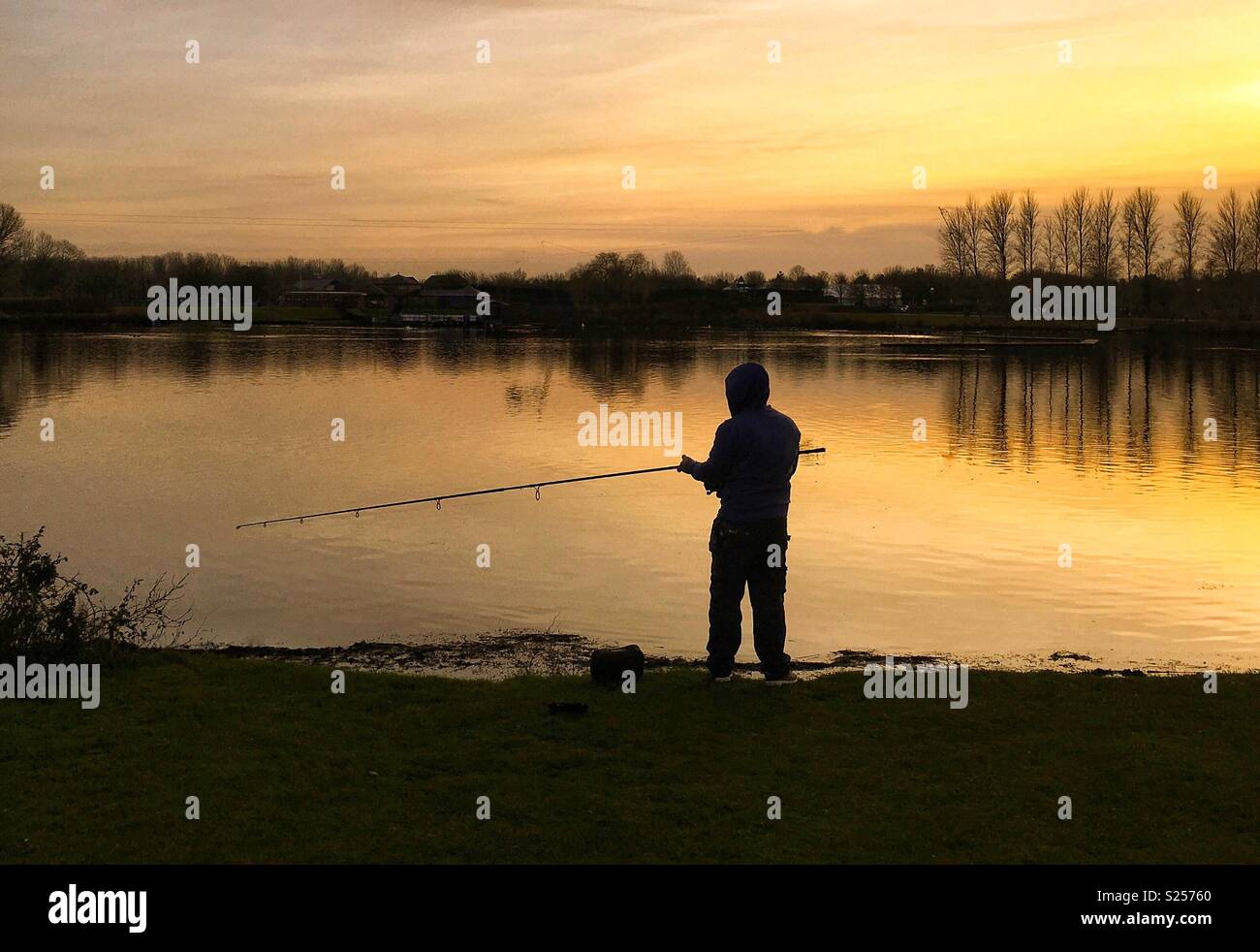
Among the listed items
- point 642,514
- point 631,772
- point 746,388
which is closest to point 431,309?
point 642,514

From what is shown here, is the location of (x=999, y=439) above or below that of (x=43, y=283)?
below

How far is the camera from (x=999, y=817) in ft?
23.7

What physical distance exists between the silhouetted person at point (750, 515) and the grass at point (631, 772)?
0.44 metres

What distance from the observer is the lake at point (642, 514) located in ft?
50.6

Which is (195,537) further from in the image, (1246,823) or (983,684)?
(1246,823)

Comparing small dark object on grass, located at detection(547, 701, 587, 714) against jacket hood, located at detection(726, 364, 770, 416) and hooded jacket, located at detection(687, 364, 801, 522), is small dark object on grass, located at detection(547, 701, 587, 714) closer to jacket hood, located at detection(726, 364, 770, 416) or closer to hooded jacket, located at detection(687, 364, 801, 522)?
hooded jacket, located at detection(687, 364, 801, 522)

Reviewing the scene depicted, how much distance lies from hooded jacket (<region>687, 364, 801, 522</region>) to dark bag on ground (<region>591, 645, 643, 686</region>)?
4.76 feet

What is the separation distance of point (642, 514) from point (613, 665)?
13.1m

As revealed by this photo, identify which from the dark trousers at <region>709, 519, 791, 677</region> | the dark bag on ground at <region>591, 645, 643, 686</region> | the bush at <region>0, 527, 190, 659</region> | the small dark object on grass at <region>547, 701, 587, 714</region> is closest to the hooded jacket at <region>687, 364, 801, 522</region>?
the dark trousers at <region>709, 519, 791, 677</region>

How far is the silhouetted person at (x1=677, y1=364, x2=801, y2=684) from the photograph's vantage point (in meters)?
9.94

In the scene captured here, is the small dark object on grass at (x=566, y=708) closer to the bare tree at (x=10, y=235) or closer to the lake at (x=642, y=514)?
the lake at (x=642, y=514)
